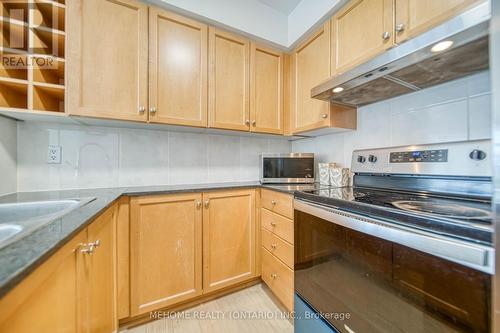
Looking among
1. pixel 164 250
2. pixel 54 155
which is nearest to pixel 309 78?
pixel 164 250

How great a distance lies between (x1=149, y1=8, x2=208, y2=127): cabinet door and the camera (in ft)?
4.38

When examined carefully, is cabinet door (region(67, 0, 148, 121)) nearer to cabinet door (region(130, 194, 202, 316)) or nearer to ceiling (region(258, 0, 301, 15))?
cabinet door (region(130, 194, 202, 316))

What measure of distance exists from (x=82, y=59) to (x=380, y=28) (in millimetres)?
1702

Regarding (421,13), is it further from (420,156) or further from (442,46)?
(420,156)

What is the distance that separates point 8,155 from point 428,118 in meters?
2.46

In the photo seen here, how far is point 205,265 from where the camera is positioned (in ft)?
4.72

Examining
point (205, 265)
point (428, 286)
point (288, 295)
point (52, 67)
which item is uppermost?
point (52, 67)

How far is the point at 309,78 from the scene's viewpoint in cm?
159

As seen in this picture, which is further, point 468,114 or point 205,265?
point 205,265

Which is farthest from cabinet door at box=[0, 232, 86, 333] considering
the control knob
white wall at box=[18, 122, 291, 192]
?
the control knob

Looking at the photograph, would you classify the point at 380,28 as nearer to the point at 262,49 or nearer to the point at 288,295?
the point at 262,49

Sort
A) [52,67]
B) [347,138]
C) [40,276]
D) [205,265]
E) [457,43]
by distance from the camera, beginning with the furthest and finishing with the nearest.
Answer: [347,138] < [205,265] < [52,67] < [457,43] < [40,276]

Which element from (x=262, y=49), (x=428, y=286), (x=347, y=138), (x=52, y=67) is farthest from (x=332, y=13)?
(x=52, y=67)

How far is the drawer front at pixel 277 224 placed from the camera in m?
1.29
